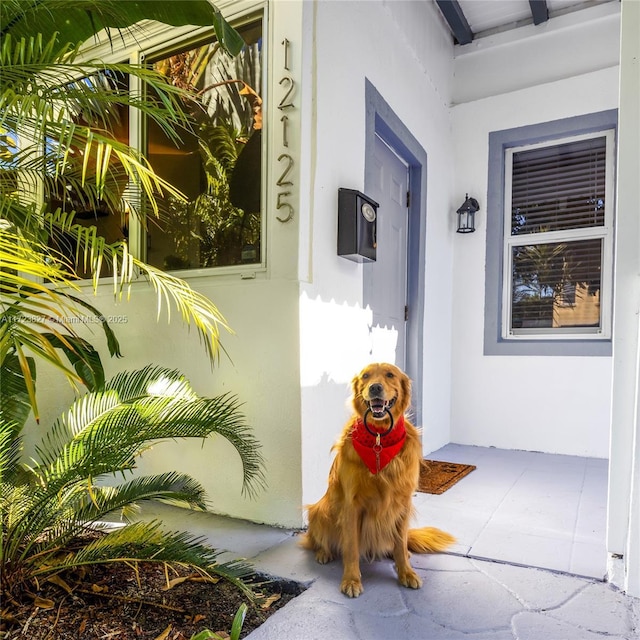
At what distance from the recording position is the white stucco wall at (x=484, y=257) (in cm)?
399

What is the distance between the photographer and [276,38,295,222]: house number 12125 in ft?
7.72

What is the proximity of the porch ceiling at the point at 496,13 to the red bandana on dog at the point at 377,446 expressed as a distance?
13.1 feet

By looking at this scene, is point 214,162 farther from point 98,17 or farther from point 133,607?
point 133,607

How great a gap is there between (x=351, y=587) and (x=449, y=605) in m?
0.35

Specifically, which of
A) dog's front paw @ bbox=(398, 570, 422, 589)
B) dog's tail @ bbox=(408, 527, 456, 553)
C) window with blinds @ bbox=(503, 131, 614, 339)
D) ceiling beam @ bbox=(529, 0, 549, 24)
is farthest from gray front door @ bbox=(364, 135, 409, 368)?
ceiling beam @ bbox=(529, 0, 549, 24)

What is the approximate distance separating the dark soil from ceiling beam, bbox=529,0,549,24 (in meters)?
4.81

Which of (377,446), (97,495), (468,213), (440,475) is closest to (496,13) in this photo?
(468,213)

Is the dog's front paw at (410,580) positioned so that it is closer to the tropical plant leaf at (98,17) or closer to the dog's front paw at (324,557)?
the dog's front paw at (324,557)

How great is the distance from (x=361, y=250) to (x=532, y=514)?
1.76 metres

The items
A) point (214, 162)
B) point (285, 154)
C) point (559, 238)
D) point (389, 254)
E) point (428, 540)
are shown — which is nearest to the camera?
point (428, 540)

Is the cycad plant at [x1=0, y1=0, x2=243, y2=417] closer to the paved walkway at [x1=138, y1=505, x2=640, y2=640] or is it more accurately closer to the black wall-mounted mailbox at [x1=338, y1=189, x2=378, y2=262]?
the black wall-mounted mailbox at [x1=338, y1=189, x2=378, y2=262]

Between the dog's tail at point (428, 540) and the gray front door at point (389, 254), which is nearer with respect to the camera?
the dog's tail at point (428, 540)

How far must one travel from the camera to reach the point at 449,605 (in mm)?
1646

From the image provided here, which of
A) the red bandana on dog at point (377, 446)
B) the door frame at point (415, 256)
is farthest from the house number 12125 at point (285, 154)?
the door frame at point (415, 256)
